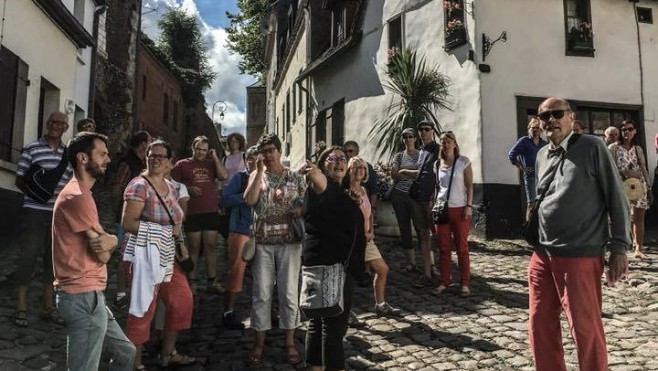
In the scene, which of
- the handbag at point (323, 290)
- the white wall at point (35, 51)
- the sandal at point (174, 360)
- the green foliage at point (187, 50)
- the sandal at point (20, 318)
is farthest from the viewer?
the green foliage at point (187, 50)

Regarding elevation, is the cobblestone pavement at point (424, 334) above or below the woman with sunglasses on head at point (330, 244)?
below

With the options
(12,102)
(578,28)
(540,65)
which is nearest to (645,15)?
(578,28)

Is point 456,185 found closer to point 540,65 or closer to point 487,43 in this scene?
point 487,43

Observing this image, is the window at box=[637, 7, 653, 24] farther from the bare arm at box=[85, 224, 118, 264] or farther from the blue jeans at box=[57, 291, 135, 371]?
the blue jeans at box=[57, 291, 135, 371]

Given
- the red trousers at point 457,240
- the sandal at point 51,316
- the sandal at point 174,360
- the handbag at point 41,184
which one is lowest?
the sandal at point 174,360

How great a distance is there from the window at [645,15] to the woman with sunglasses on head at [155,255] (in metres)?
12.5

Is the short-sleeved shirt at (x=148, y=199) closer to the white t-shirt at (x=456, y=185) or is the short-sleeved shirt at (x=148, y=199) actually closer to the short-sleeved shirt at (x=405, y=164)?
the white t-shirt at (x=456, y=185)

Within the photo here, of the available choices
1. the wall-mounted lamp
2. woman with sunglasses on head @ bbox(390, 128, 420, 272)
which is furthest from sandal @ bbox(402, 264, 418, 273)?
the wall-mounted lamp

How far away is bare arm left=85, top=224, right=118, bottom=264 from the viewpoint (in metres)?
2.70

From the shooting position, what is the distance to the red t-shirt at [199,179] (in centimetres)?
577

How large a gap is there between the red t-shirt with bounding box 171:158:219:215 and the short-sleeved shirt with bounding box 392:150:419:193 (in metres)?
2.42

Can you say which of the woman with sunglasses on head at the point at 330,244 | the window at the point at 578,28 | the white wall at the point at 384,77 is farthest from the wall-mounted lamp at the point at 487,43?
the woman with sunglasses on head at the point at 330,244

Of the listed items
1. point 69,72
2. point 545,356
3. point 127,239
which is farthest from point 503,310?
point 69,72

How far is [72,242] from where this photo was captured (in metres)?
2.70
